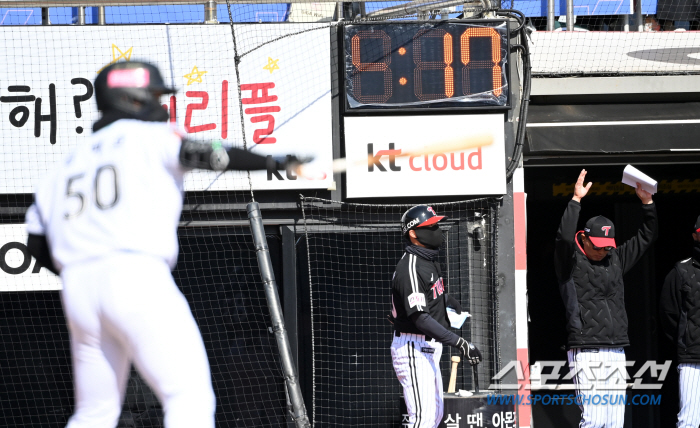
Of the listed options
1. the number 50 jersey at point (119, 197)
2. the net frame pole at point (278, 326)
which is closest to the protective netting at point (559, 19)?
the net frame pole at point (278, 326)

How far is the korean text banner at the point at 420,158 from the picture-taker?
7.08 meters

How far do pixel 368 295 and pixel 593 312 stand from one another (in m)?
2.05

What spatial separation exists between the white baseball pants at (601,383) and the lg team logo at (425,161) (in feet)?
6.22

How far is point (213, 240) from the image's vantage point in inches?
288

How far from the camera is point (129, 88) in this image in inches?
122

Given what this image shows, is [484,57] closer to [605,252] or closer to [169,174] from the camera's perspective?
[605,252]

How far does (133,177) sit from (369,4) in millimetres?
5168

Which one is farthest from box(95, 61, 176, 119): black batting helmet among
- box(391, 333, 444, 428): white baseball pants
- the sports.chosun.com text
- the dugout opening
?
the dugout opening

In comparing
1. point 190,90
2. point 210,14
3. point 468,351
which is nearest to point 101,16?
point 210,14

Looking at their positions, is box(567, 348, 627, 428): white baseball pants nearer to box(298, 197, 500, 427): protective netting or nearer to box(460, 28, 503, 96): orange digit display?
box(298, 197, 500, 427): protective netting

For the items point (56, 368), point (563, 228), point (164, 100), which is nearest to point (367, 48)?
point (164, 100)

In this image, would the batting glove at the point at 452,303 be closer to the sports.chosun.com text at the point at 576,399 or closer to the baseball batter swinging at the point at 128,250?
the sports.chosun.com text at the point at 576,399

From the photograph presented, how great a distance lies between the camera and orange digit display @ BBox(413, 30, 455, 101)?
705 centimetres

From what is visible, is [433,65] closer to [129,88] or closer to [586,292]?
[586,292]
